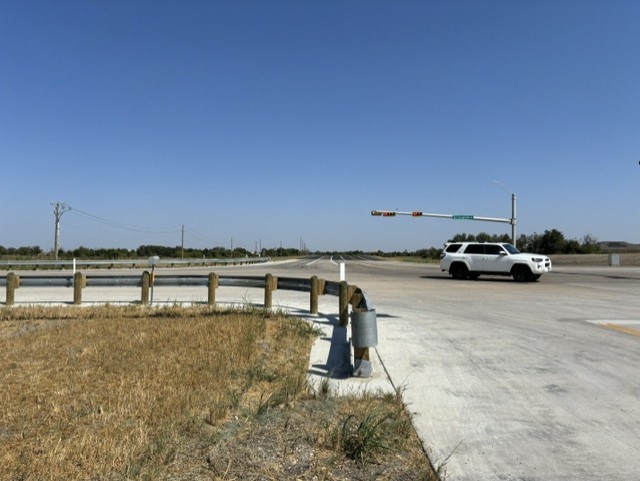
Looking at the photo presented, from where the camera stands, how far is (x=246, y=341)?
25.2 feet

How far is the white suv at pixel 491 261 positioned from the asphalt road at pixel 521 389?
1339 cm

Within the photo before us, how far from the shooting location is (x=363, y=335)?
6070 mm

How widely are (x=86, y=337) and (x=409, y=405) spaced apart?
5645 millimetres

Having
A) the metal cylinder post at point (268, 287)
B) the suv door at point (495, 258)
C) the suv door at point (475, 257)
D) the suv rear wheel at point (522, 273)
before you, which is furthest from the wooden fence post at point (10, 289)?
the suv rear wheel at point (522, 273)

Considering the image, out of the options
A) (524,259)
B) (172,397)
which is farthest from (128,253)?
(172,397)

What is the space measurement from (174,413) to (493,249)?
24218 mm

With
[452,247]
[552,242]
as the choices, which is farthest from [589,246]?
[452,247]

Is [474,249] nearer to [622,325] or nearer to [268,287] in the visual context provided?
[622,325]

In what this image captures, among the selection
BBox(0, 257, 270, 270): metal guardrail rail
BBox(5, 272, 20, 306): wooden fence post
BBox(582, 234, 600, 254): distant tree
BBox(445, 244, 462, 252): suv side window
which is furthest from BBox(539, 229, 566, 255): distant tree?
BBox(5, 272, 20, 306): wooden fence post

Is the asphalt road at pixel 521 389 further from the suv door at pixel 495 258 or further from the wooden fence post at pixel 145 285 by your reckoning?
the suv door at pixel 495 258

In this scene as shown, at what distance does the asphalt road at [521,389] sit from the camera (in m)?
3.89

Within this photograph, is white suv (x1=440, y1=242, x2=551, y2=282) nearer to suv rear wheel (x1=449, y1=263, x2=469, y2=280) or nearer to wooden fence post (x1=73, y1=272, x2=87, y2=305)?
suv rear wheel (x1=449, y1=263, x2=469, y2=280)

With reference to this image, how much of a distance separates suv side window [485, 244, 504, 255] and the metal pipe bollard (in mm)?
21484

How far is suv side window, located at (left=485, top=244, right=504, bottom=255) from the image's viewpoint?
85.0ft
